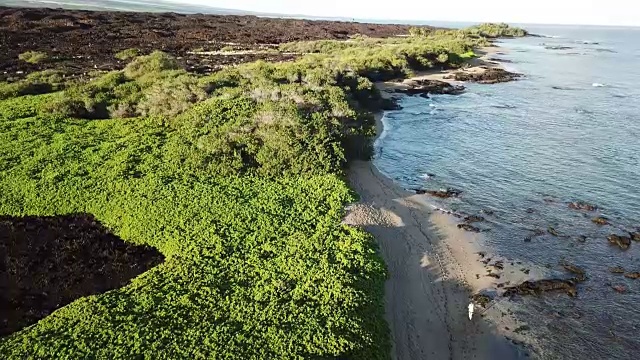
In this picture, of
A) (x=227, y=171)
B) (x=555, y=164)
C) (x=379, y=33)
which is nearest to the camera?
(x=227, y=171)

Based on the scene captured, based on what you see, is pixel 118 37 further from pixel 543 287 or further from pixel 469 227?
pixel 543 287

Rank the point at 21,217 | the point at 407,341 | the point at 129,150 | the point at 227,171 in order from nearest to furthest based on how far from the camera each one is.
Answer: the point at 407,341
the point at 21,217
the point at 227,171
the point at 129,150

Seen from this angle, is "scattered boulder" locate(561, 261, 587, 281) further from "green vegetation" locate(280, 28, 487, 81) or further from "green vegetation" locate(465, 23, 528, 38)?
"green vegetation" locate(465, 23, 528, 38)

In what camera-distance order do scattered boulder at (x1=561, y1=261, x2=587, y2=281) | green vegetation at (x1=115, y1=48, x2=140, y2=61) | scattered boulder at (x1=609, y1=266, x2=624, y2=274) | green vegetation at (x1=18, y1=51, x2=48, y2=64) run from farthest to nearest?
green vegetation at (x1=115, y1=48, x2=140, y2=61), green vegetation at (x1=18, y1=51, x2=48, y2=64), scattered boulder at (x1=609, y1=266, x2=624, y2=274), scattered boulder at (x1=561, y1=261, x2=587, y2=281)

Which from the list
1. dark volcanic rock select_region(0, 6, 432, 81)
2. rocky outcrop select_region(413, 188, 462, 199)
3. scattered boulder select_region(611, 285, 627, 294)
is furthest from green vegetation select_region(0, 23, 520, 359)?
dark volcanic rock select_region(0, 6, 432, 81)

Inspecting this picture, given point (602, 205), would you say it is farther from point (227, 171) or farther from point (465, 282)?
point (227, 171)

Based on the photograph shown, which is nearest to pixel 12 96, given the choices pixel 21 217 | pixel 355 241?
pixel 21 217
